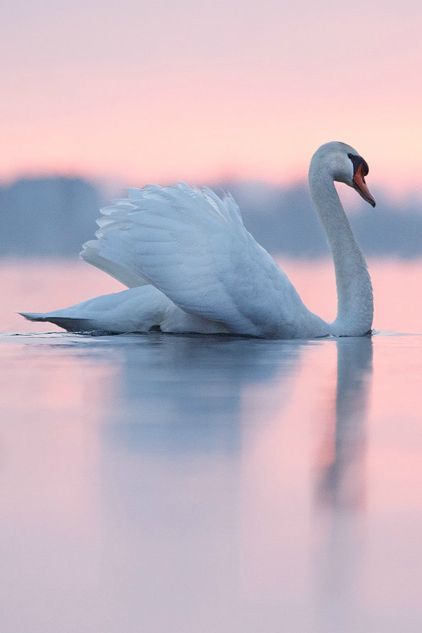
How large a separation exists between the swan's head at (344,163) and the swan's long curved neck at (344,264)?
0.07 meters

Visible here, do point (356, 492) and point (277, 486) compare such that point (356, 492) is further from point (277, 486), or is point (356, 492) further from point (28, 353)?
point (28, 353)

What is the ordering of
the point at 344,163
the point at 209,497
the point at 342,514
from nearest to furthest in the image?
the point at 342,514, the point at 209,497, the point at 344,163

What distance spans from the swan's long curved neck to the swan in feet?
1.14

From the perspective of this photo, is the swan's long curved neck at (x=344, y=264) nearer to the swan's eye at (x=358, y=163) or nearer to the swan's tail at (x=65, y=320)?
the swan's eye at (x=358, y=163)

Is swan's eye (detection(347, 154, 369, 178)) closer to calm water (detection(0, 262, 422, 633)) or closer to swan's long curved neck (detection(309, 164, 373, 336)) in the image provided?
swan's long curved neck (detection(309, 164, 373, 336))

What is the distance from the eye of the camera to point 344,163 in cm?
1227

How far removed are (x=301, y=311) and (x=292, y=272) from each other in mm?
15118

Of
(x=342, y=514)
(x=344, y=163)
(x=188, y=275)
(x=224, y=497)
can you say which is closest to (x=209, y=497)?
(x=224, y=497)

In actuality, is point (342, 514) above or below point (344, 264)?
below

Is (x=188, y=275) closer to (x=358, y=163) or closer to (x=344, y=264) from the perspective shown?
(x=344, y=264)

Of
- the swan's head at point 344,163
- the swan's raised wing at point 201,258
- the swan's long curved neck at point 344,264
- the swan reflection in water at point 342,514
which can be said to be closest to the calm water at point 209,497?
the swan reflection in water at point 342,514

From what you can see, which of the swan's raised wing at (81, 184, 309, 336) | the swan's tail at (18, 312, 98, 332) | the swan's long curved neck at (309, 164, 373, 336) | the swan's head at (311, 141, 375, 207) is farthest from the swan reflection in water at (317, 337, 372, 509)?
the swan's head at (311, 141, 375, 207)

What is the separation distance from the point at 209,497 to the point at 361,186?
8.29m

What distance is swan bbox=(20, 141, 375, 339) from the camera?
10023mm
